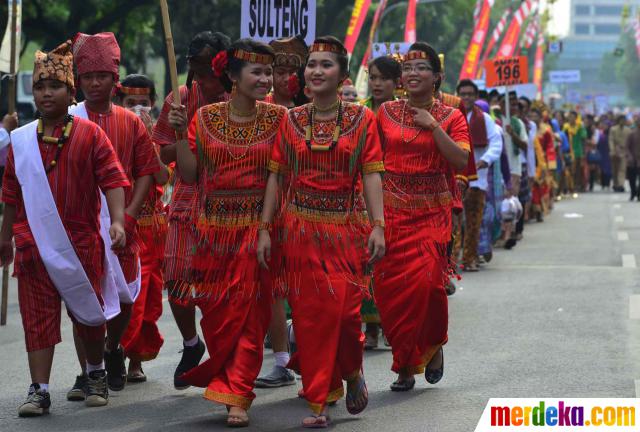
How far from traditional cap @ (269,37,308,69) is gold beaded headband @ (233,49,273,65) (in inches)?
66.8

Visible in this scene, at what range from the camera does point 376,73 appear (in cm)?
938

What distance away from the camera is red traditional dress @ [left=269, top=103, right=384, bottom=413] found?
693cm

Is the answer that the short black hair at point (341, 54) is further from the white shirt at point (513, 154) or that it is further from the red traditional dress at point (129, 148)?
the white shirt at point (513, 154)

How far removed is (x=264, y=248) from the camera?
6.94m

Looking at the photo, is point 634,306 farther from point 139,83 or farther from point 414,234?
point 139,83

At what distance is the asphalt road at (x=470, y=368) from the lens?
710 cm

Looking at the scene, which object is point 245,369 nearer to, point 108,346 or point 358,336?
point 358,336

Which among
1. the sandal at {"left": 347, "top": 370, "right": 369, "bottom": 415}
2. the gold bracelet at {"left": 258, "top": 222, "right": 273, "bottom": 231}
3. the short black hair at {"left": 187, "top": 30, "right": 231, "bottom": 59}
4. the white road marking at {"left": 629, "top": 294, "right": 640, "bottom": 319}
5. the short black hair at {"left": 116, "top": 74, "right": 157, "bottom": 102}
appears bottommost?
the white road marking at {"left": 629, "top": 294, "right": 640, "bottom": 319}

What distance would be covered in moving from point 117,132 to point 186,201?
0.51 meters

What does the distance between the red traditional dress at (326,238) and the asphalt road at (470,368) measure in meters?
0.39

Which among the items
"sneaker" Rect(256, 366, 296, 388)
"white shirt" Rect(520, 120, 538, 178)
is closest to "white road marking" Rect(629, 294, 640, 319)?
"sneaker" Rect(256, 366, 296, 388)

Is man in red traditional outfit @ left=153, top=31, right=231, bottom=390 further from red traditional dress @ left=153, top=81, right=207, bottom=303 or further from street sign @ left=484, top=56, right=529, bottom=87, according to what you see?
street sign @ left=484, top=56, right=529, bottom=87

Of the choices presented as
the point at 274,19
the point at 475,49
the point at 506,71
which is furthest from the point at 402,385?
the point at 475,49

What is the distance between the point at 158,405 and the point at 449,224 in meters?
1.98
